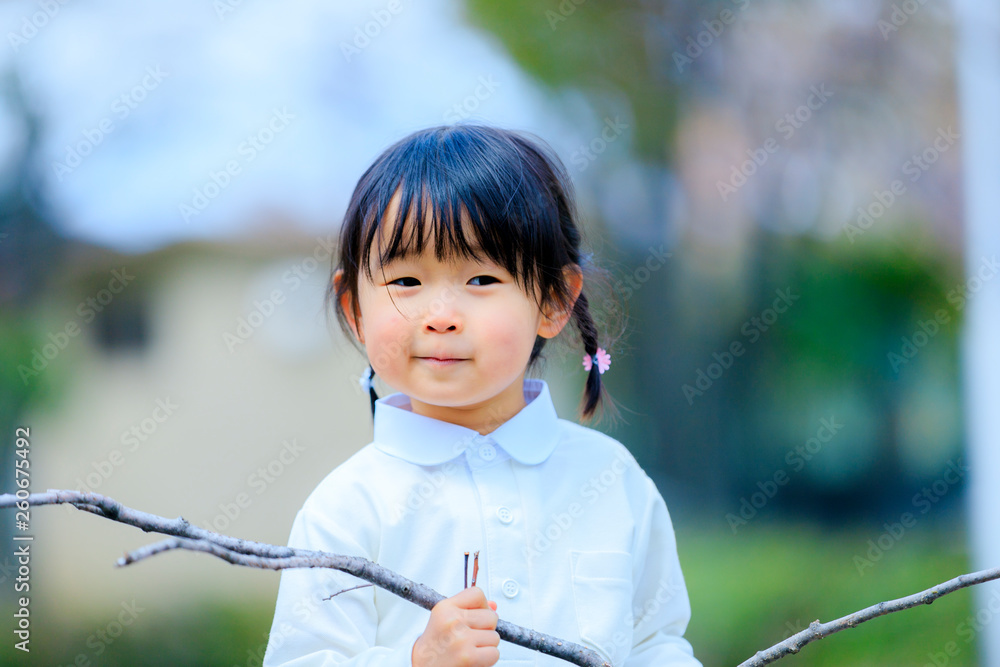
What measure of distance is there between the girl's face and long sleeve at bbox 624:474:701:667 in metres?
0.27

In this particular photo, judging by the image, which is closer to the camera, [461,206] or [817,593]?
[461,206]

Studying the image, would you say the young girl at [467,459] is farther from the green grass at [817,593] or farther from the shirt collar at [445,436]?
the green grass at [817,593]

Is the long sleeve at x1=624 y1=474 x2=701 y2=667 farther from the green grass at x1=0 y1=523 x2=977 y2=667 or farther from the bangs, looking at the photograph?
the green grass at x1=0 y1=523 x2=977 y2=667

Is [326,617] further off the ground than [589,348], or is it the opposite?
[589,348]

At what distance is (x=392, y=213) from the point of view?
87cm

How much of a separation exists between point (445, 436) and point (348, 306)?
20cm

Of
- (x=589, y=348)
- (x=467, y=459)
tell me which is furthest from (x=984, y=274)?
(x=467, y=459)

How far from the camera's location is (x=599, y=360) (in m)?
1.03

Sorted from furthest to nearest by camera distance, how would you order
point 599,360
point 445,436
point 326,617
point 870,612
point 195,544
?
point 599,360 < point 445,436 < point 326,617 < point 870,612 < point 195,544

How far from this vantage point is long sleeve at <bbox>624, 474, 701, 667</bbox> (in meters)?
0.96

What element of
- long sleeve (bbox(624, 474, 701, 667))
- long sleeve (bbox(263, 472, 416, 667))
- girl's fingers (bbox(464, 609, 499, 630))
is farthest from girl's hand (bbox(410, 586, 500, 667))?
long sleeve (bbox(624, 474, 701, 667))

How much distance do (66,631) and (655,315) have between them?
2.65 metres

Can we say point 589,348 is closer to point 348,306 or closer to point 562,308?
point 562,308

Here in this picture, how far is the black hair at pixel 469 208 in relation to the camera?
0.85 m
